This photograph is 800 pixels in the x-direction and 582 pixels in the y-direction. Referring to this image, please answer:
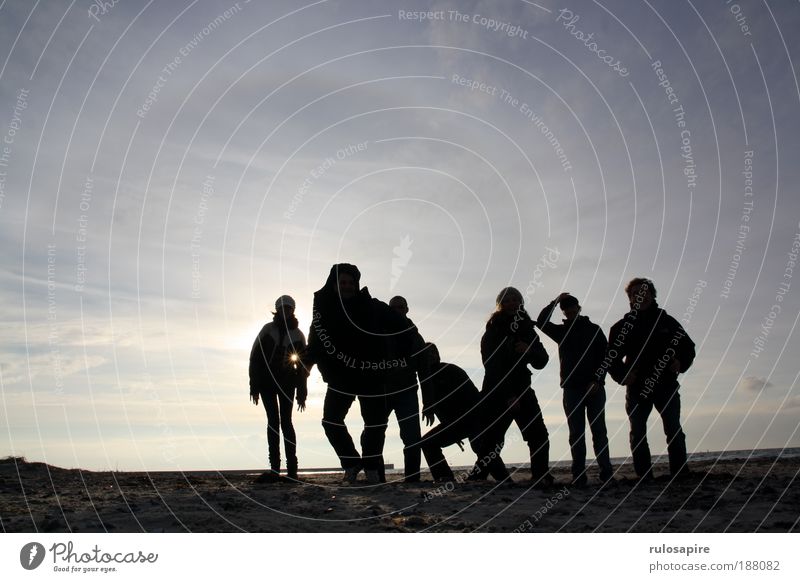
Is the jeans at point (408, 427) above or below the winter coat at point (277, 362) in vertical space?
below

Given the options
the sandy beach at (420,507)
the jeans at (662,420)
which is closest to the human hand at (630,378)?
the jeans at (662,420)

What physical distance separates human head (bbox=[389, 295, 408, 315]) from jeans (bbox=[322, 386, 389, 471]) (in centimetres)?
145

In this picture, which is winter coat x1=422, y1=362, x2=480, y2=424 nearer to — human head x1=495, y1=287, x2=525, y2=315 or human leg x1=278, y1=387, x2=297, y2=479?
human head x1=495, y1=287, x2=525, y2=315

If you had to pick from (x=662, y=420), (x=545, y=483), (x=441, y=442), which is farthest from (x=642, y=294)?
(x=441, y=442)

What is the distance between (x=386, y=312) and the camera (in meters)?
11.7

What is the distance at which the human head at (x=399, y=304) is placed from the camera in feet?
38.5

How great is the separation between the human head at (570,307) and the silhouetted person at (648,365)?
0.69 metres

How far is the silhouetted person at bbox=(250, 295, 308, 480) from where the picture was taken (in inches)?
485


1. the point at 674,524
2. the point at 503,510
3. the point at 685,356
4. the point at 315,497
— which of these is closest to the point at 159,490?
the point at 315,497

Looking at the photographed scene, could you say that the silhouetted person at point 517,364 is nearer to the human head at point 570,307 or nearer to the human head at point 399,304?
the human head at point 570,307

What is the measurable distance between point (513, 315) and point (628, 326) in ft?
5.75
